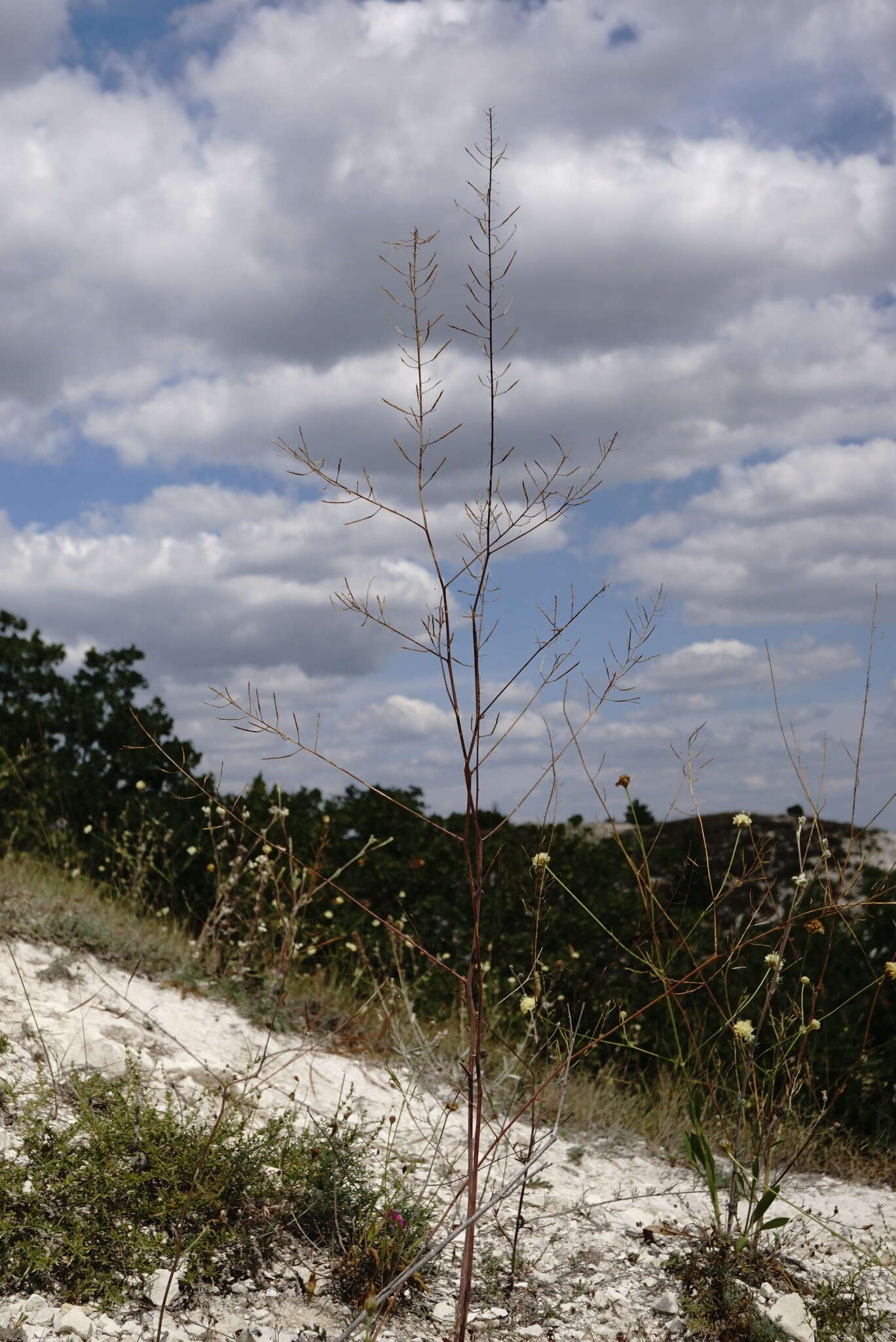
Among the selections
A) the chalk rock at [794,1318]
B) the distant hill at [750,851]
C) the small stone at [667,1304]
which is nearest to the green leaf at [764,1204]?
the chalk rock at [794,1318]

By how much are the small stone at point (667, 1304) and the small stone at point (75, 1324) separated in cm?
166

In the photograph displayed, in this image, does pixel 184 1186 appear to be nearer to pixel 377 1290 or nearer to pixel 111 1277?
pixel 111 1277

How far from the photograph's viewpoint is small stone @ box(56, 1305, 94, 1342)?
2.66 m

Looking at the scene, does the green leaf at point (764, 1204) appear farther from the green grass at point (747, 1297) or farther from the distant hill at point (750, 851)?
the distant hill at point (750, 851)

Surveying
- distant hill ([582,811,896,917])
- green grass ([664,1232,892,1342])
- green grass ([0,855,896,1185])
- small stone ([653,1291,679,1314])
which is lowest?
small stone ([653,1291,679,1314])

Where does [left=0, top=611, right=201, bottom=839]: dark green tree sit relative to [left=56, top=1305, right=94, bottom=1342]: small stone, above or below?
above

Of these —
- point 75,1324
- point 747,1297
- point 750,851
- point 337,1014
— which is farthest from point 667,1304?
point 750,851

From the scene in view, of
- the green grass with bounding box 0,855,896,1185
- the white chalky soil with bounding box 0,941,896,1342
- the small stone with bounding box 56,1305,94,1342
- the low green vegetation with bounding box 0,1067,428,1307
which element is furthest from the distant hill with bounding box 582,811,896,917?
the small stone with bounding box 56,1305,94,1342

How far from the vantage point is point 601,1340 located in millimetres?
2988

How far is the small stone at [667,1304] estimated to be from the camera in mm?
3094

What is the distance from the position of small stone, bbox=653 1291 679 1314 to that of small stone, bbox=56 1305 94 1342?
1.66 m

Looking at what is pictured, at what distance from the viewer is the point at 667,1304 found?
3105 mm

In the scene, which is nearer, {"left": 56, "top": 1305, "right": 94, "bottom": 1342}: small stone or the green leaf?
{"left": 56, "top": 1305, "right": 94, "bottom": 1342}: small stone

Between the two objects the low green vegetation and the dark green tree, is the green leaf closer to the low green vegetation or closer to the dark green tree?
the low green vegetation
